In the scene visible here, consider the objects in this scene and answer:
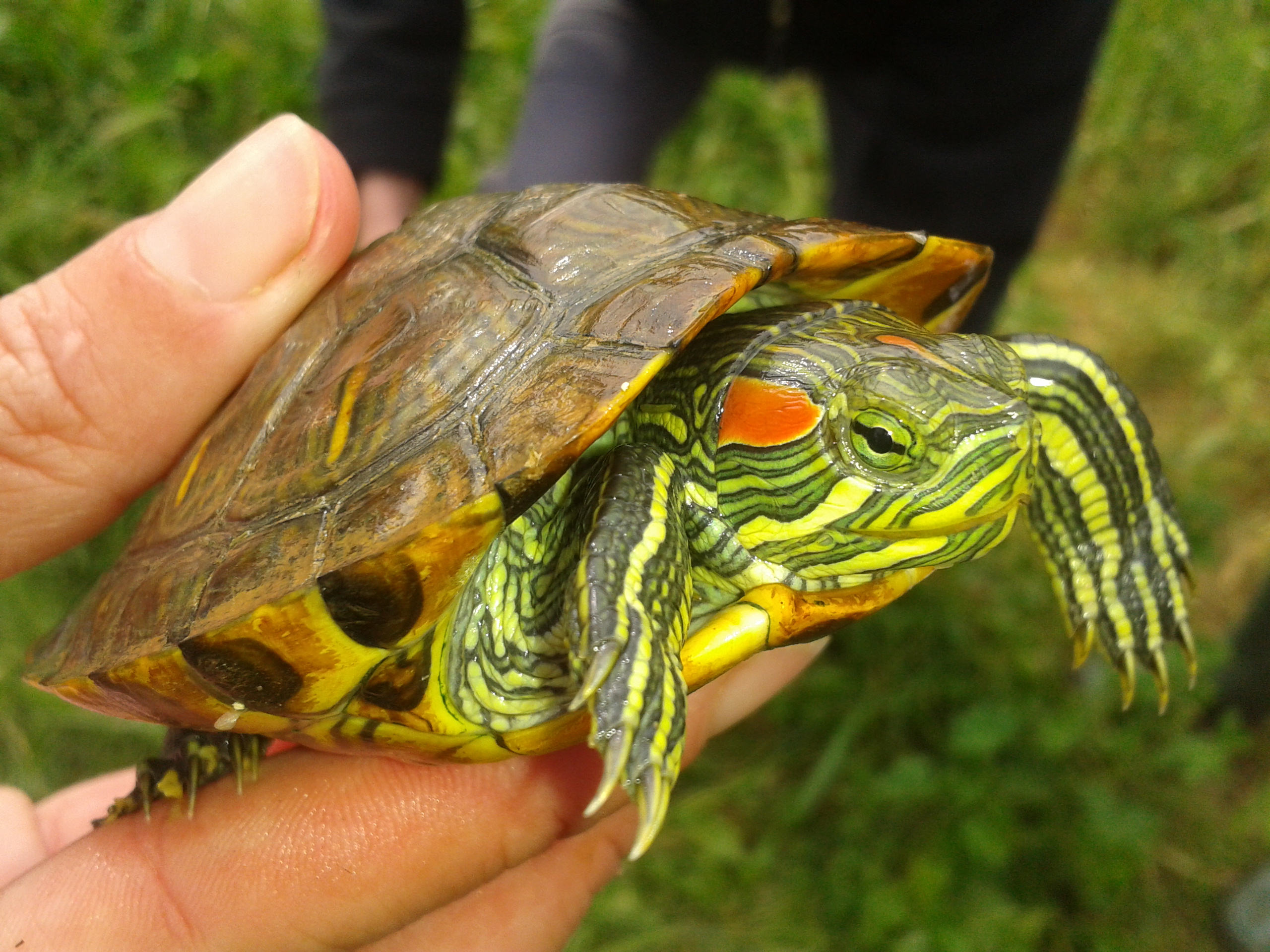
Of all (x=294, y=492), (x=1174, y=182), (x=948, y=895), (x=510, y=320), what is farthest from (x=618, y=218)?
(x=1174, y=182)

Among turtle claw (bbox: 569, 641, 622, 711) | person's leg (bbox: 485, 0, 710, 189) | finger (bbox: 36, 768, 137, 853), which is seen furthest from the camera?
person's leg (bbox: 485, 0, 710, 189)

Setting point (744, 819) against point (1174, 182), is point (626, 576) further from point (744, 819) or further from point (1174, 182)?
point (1174, 182)

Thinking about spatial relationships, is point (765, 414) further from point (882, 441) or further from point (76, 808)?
point (76, 808)

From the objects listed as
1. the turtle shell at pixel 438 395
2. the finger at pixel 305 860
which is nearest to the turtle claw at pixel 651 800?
the turtle shell at pixel 438 395

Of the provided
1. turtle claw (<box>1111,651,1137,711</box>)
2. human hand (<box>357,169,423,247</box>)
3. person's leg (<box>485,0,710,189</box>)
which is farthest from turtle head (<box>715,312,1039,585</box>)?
human hand (<box>357,169,423,247</box>)

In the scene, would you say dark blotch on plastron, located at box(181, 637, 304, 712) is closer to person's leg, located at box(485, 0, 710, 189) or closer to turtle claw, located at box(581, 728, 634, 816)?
turtle claw, located at box(581, 728, 634, 816)

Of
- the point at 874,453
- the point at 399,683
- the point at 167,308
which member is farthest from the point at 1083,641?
the point at 167,308

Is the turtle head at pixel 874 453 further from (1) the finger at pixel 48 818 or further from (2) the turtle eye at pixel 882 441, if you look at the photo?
(1) the finger at pixel 48 818
